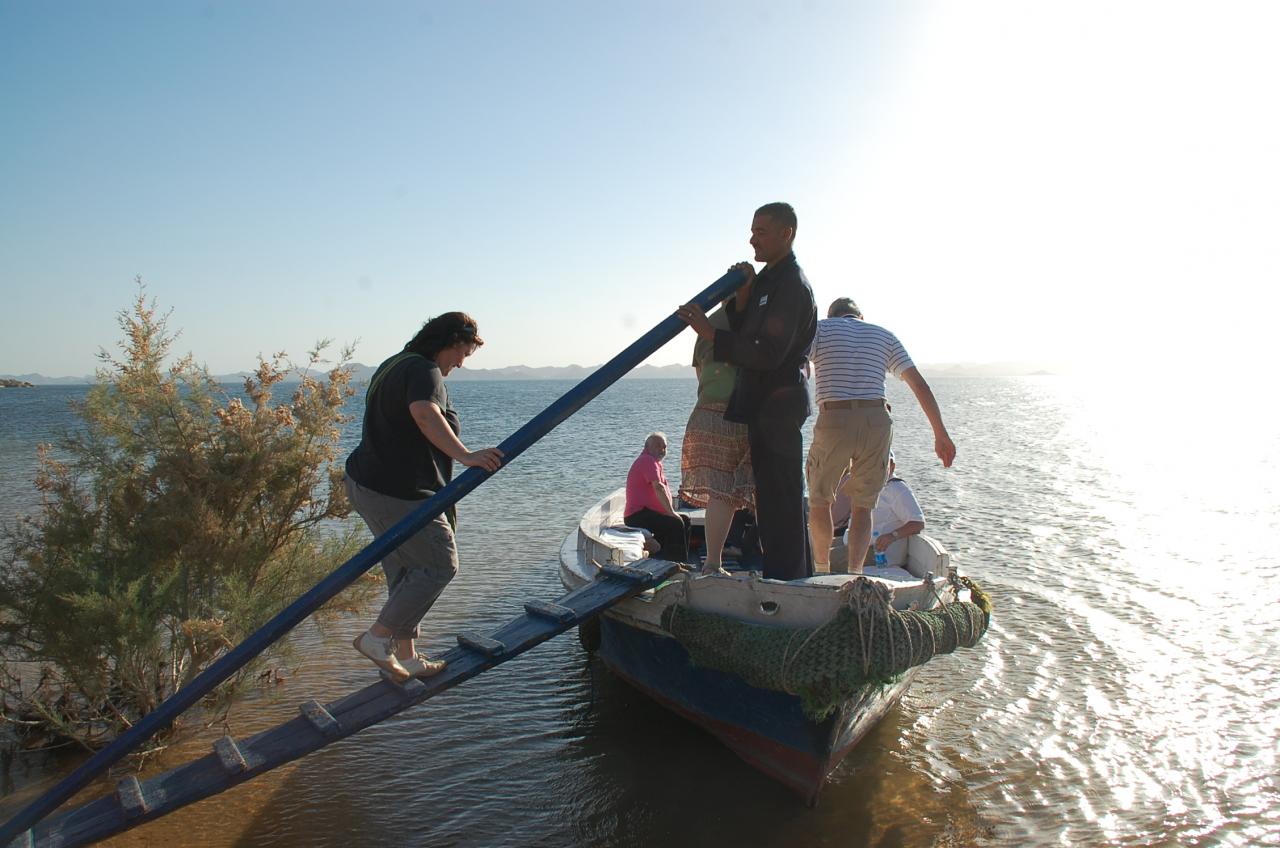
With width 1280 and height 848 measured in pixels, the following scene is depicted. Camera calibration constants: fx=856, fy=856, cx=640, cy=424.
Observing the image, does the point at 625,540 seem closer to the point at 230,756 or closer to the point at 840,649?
the point at 840,649

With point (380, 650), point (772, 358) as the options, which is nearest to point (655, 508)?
point (772, 358)

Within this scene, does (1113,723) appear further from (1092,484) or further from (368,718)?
(1092,484)

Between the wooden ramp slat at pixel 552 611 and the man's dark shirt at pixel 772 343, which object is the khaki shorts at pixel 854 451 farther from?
the wooden ramp slat at pixel 552 611

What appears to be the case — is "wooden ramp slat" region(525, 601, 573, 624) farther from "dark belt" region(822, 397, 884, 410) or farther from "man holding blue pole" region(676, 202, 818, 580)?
"dark belt" region(822, 397, 884, 410)

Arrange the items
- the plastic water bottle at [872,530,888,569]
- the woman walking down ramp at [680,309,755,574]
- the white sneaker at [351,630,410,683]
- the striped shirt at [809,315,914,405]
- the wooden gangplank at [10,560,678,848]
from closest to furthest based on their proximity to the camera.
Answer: the wooden gangplank at [10,560,678,848]
the white sneaker at [351,630,410,683]
the woman walking down ramp at [680,309,755,574]
the striped shirt at [809,315,914,405]
the plastic water bottle at [872,530,888,569]

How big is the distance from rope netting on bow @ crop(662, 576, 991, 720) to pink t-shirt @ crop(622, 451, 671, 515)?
10.8ft

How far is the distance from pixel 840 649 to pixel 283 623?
314 cm

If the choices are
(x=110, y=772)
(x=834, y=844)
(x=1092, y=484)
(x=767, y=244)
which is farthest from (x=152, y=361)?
(x=1092, y=484)

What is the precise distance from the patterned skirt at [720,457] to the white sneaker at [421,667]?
6.79ft

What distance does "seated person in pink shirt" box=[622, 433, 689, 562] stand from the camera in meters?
8.80

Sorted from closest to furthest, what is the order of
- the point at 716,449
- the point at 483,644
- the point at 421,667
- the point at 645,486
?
the point at 421,667
the point at 483,644
the point at 716,449
the point at 645,486

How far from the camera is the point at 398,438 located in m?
4.57

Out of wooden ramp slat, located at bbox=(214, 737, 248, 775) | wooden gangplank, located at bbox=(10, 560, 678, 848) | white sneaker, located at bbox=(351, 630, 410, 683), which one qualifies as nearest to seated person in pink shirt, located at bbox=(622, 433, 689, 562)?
wooden gangplank, located at bbox=(10, 560, 678, 848)

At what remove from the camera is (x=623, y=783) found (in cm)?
652
